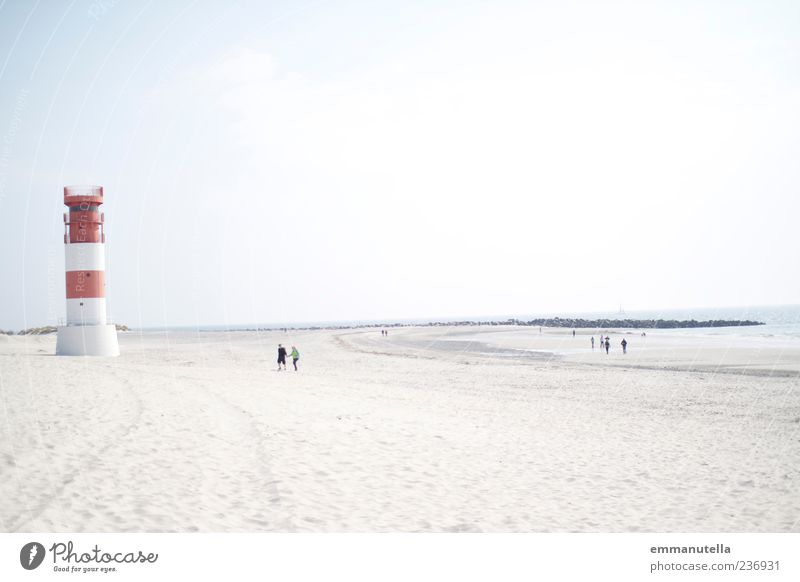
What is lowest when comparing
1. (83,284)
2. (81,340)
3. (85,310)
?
(81,340)

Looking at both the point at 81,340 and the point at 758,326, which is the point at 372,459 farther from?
the point at 758,326

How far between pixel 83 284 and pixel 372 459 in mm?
19620

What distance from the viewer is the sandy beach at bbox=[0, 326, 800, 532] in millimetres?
6227

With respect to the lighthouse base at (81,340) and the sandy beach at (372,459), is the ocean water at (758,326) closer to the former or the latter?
the sandy beach at (372,459)

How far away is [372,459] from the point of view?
8258 mm

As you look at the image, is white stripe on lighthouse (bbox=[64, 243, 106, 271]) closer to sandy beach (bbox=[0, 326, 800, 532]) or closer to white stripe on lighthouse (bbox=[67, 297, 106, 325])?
white stripe on lighthouse (bbox=[67, 297, 106, 325])

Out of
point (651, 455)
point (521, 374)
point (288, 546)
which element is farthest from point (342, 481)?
point (521, 374)

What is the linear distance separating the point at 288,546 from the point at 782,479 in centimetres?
743

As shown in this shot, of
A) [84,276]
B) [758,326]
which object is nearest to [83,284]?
[84,276]

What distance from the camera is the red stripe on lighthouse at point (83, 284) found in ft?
75.7

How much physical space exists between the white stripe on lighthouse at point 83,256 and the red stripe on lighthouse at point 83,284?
0.20m

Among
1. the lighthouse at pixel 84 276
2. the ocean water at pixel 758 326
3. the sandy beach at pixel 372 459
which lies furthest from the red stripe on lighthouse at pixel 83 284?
the ocean water at pixel 758 326

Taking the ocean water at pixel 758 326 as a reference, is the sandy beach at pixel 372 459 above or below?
above

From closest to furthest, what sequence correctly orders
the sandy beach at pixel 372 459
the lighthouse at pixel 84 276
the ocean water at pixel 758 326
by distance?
the sandy beach at pixel 372 459 < the lighthouse at pixel 84 276 < the ocean water at pixel 758 326
